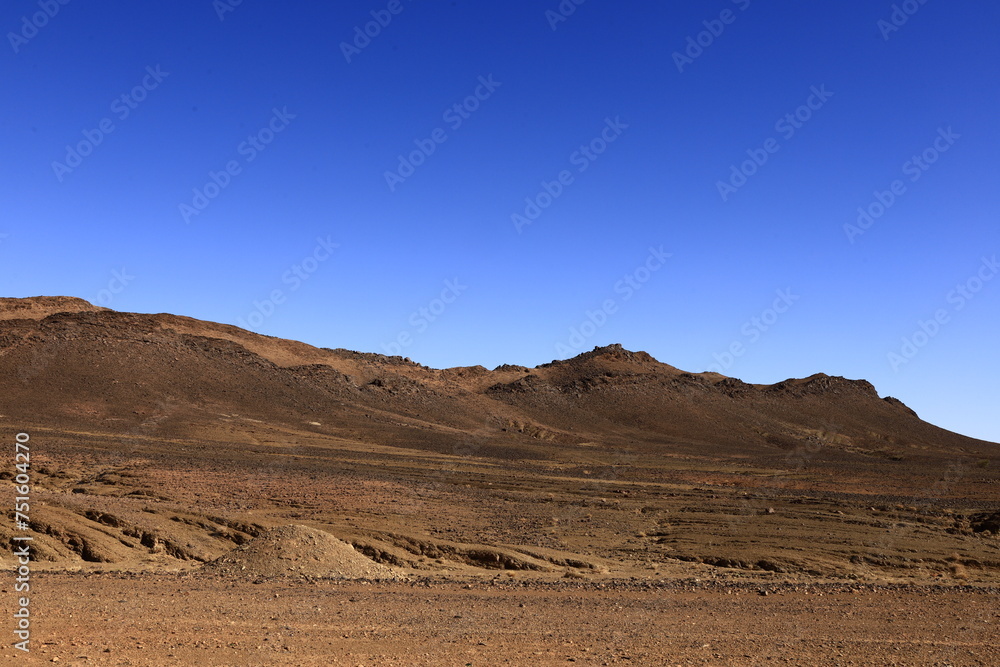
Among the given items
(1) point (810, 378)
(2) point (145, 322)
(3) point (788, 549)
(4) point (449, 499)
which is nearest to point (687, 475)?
(4) point (449, 499)

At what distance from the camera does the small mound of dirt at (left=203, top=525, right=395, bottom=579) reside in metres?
14.0

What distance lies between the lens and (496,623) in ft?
34.0

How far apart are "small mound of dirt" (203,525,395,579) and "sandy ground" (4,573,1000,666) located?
861 millimetres

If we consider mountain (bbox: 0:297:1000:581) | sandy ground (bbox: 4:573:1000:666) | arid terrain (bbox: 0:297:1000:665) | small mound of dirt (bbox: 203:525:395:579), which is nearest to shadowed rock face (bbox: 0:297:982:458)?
mountain (bbox: 0:297:1000:581)

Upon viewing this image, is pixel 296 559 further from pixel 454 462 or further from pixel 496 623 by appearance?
pixel 454 462

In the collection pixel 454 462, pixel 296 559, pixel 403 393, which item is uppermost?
pixel 403 393

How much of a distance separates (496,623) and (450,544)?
363 inches

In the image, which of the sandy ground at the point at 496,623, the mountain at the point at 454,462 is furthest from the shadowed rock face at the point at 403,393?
the sandy ground at the point at 496,623

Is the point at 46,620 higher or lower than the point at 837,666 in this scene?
A: lower

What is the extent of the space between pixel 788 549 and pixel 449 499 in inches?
522

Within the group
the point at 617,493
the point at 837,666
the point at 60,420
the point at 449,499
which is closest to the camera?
the point at 837,666

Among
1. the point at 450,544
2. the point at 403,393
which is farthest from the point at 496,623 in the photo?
the point at 403,393

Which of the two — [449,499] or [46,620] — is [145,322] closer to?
[449,499]

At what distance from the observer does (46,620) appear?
9.50m
